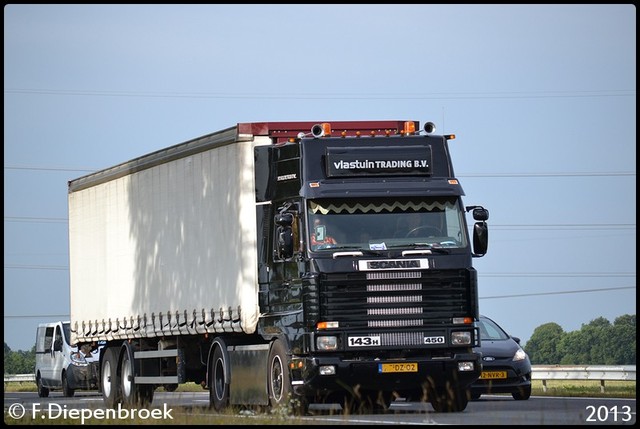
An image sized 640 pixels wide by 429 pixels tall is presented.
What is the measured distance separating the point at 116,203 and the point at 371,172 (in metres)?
8.23

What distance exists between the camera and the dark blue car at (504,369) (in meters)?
27.5

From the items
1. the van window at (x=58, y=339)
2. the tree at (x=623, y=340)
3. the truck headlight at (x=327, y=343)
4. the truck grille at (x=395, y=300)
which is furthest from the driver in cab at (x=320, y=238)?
the tree at (x=623, y=340)

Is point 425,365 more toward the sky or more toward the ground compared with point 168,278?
more toward the ground

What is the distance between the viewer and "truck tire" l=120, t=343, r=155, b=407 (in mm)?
28062

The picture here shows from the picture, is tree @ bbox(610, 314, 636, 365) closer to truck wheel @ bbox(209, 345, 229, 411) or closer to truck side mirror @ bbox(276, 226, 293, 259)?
truck wheel @ bbox(209, 345, 229, 411)

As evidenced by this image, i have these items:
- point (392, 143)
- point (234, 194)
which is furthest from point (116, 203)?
point (392, 143)

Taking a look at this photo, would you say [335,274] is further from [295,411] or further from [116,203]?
[116,203]

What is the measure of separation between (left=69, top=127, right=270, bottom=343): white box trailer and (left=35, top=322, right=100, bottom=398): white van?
22.6 feet

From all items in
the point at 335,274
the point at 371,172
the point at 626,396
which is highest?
the point at 371,172

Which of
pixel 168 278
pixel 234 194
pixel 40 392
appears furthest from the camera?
pixel 40 392

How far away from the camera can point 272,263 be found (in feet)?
75.8

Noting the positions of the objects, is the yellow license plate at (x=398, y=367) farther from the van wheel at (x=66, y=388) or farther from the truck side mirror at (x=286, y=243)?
the van wheel at (x=66, y=388)

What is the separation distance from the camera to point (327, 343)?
22.1m

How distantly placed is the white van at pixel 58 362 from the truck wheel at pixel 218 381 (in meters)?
12.9
